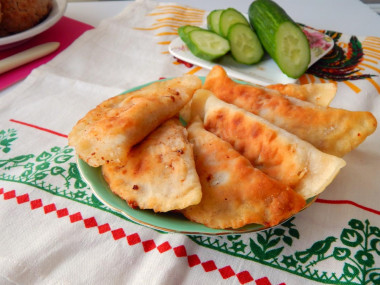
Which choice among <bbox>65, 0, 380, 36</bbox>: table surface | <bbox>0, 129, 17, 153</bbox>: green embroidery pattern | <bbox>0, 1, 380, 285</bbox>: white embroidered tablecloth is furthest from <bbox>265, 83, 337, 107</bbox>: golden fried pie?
<bbox>65, 0, 380, 36</bbox>: table surface

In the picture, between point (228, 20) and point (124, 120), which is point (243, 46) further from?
point (124, 120)

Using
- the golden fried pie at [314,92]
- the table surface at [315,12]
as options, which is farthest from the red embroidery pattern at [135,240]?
the table surface at [315,12]

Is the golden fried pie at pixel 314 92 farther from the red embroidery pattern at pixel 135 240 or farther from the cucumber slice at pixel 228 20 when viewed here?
the cucumber slice at pixel 228 20

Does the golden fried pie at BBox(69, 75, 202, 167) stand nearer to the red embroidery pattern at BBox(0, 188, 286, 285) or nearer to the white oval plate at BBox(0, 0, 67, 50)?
the red embroidery pattern at BBox(0, 188, 286, 285)

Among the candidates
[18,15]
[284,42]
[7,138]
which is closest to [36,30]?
[18,15]

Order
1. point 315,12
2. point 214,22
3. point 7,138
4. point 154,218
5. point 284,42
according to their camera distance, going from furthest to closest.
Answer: point 315,12, point 214,22, point 284,42, point 7,138, point 154,218

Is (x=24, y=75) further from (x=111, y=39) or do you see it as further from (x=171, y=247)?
(x=171, y=247)

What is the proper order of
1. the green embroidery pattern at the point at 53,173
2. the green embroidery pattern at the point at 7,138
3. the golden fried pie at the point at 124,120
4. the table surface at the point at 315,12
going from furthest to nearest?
the table surface at the point at 315,12 → the green embroidery pattern at the point at 7,138 → the green embroidery pattern at the point at 53,173 → the golden fried pie at the point at 124,120
